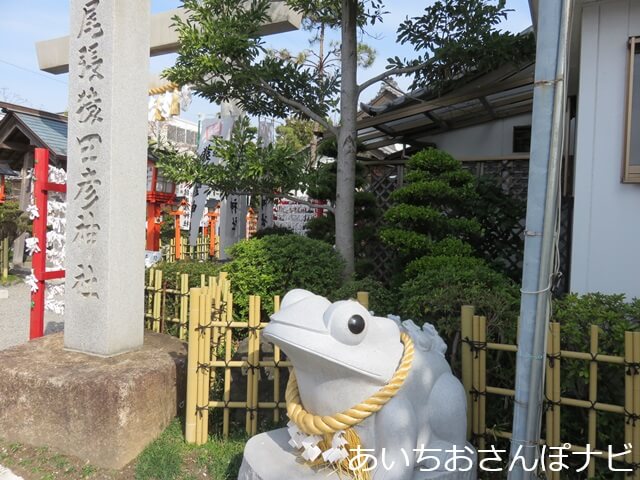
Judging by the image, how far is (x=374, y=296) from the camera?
17.1ft

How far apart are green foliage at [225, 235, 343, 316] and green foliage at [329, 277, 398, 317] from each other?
1.27ft

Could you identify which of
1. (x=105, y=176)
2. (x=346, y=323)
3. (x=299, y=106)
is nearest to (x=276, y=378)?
(x=346, y=323)

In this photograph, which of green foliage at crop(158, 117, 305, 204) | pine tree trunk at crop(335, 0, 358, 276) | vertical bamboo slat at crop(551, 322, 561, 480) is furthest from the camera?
pine tree trunk at crop(335, 0, 358, 276)

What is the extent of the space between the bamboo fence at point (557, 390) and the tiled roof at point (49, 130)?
11.4 metres

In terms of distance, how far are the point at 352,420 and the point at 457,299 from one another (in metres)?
1.72

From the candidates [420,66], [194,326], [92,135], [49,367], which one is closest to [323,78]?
[420,66]

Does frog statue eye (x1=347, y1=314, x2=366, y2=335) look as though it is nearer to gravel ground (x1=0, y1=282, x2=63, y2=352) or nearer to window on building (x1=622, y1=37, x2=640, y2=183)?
window on building (x1=622, y1=37, x2=640, y2=183)

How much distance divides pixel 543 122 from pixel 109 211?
3.52 meters

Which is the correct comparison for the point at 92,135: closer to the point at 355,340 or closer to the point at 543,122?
the point at 355,340

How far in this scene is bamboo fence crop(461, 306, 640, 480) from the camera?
2.87 meters

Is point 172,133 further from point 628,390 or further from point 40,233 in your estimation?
point 628,390

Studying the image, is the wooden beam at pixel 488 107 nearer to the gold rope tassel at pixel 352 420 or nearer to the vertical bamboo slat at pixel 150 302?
the vertical bamboo slat at pixel 150 302

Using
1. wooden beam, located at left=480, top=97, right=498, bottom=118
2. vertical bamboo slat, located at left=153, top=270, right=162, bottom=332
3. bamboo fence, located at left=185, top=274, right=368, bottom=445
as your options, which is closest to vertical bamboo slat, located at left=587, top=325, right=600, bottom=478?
bamboo fence, located at left=185, top=274, right=368, bottom=445

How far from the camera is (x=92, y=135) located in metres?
4.35
